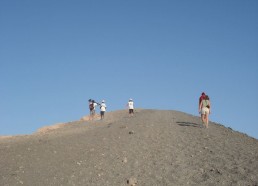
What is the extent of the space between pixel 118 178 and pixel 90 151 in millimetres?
4320

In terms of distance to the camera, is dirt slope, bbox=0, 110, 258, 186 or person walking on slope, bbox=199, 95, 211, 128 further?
person walking on slope, bbox=199, 95, 211, 128

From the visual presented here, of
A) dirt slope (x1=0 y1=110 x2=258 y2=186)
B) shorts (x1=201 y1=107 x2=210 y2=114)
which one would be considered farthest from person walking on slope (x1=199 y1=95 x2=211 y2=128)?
dirt slope (x1=0 y1=110 x2=258 y2=186)

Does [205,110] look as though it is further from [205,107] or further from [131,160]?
[131,160]

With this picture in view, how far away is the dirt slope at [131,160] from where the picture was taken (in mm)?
13515

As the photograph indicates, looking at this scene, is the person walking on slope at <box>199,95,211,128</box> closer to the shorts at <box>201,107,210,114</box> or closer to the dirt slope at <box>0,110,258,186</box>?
the shorts at <box>201,107,210,114</box>

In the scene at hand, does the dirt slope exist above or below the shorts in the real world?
below

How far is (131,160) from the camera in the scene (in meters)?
16.3

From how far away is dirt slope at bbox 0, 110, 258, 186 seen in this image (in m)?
13.5

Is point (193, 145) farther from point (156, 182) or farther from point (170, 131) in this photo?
point (156, 182)

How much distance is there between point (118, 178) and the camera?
13.8 meters

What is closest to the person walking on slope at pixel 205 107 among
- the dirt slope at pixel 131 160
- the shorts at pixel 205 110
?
the shorts at pixel 205 110

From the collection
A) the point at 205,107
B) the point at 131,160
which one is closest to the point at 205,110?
the point at 205,107

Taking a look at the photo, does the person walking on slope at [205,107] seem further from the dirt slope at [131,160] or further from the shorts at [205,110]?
the dirt slope at [131,160]

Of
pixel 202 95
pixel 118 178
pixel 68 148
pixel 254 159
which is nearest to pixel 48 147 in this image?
pixel 68 148
